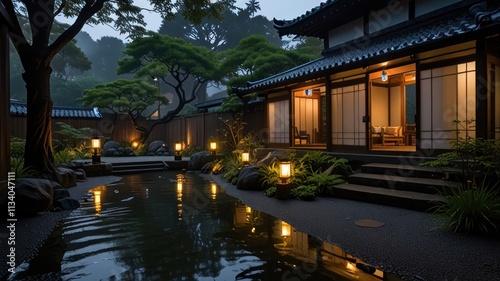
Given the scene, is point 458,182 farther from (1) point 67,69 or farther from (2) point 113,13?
(1) point 67,69

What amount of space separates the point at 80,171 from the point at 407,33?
12630 millimetres

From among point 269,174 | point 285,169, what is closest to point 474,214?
point 285,169

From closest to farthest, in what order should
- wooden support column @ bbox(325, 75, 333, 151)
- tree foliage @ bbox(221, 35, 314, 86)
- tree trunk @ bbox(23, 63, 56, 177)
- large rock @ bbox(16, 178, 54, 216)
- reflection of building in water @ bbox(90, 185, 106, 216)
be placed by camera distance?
large rock @ bbox(16, 178, 54, 216) < reflection of building in water @ bbox(90, 185, 106, 216) < tree trunk @ bbox(23, 63, 56, 177) < wooden support column @ bbox(325, 75, 333, 151) < tree foliage @ bbox(221, 35, 314, 86)

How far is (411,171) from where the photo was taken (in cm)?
759

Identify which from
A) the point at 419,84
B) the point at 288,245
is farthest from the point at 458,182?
the point at 288,245

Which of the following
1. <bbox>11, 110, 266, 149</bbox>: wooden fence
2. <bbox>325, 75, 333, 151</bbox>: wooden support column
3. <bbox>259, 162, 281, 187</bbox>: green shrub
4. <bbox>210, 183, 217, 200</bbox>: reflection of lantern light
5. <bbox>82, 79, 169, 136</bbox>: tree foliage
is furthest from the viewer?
<bbox>82, 79, 169, 136</bbox>: tree foliage

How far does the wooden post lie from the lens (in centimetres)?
659

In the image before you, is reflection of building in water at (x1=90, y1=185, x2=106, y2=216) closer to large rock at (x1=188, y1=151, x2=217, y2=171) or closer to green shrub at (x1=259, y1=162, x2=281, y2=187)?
green shrub at (x1=259, y1=162, x2=281, y2=187)

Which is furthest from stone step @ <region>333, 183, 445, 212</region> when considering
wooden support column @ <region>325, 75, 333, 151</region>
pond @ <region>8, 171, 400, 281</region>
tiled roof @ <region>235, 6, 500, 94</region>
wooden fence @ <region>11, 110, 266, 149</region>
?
wooden fence @ <region>11, 110, 266, 149</region>

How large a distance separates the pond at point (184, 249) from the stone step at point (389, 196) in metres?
2.52

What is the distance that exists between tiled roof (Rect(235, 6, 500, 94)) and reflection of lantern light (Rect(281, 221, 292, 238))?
533 centimetres

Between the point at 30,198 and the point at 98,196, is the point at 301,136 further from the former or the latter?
the point at 30,198

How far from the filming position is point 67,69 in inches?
1966

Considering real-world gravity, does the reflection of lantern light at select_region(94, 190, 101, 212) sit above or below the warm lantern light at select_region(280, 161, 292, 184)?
below
